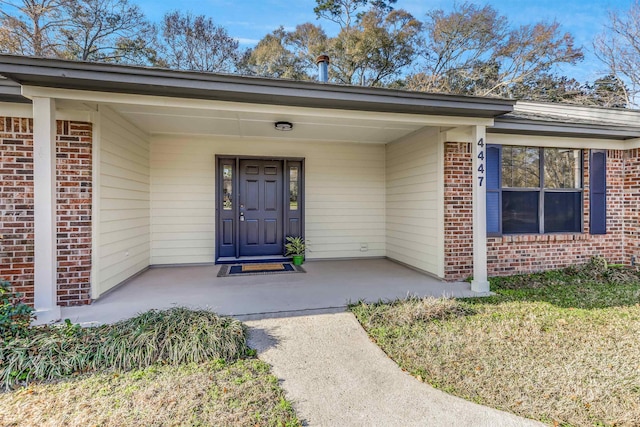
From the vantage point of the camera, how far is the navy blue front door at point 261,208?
6.36 metres

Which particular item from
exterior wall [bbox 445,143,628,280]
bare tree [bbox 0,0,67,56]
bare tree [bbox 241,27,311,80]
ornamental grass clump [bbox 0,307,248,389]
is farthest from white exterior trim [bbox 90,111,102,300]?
bare tree [bbox 241,27,311,80]

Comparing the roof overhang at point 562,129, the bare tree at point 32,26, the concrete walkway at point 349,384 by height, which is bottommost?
the concrete walkway at point 349,384

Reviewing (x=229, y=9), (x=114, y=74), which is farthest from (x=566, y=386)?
(x=229, y=9)

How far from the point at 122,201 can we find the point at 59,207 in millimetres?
888

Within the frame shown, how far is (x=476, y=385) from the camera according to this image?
2.29 metres

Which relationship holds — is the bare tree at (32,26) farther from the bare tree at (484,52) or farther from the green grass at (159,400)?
the bare tree at (484,52)

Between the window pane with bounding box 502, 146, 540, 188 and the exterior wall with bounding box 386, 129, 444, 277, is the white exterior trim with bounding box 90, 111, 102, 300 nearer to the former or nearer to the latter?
the exterior wall with bounding box 386, 129, 444, 277

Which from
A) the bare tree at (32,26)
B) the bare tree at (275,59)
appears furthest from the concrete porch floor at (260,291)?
the bare tree at (275,59)

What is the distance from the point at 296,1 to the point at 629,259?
14.0 m

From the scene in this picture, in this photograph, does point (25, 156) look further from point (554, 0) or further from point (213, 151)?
point (554, 0)

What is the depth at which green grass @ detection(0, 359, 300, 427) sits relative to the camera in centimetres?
192

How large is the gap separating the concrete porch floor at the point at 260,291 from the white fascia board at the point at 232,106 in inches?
89.8

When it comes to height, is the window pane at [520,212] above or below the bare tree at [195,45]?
below

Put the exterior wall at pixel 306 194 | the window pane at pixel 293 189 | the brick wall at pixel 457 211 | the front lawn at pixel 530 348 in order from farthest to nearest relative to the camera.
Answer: the window pane at pixel 293 189, the exterior wall at pixel 306 194, the brick wall at pixel 457 211, the front lawn at pixel 530 348
